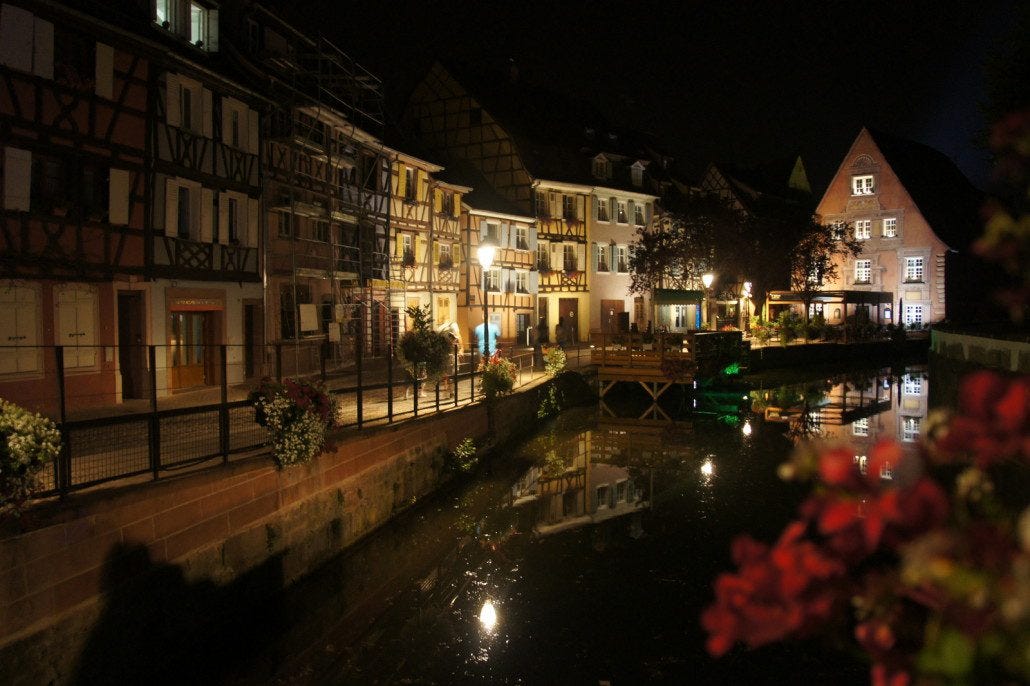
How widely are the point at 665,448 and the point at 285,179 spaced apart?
45.9 feet

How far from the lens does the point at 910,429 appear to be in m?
23.5

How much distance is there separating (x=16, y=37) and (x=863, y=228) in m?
56.0

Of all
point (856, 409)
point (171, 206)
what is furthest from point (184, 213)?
point (856, 409)

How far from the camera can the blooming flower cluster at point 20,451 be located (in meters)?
6.96

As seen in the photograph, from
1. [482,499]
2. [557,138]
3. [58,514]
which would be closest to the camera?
[58,514]

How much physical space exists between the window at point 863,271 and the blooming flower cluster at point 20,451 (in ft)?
196

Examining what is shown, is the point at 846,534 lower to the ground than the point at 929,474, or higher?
lower

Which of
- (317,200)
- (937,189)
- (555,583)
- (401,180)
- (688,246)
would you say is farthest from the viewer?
(937,189)

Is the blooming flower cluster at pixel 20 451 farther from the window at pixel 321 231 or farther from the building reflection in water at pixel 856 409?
the window at pixel 321 231

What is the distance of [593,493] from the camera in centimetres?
1683

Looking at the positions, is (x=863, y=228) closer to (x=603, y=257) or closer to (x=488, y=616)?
(x=603, y=257)

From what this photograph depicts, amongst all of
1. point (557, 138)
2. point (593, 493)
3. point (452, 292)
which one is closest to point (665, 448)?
point (593, 493)

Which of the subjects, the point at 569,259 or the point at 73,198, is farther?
the point at 569,259

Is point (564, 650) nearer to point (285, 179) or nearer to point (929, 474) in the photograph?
point (929, 474)
